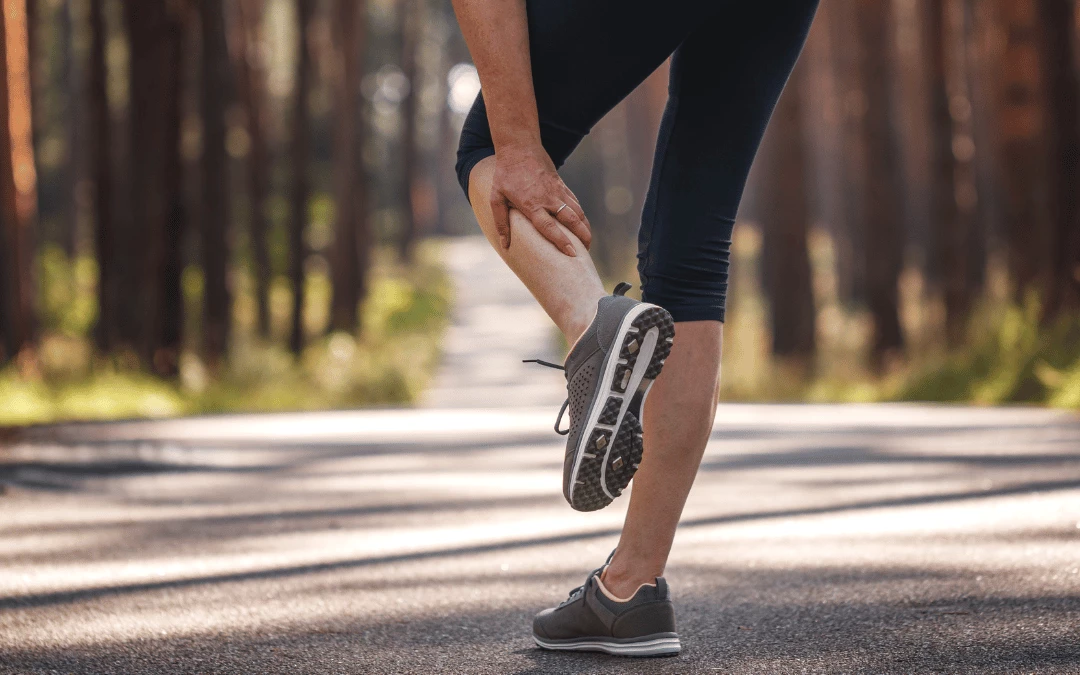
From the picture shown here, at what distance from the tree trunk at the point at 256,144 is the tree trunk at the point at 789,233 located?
1112 centimetres

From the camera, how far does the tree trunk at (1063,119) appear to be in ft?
42.8

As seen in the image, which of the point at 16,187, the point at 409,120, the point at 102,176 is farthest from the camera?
Answer: the point at 409,120

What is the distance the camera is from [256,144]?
84.6ft

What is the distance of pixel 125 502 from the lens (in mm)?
5664

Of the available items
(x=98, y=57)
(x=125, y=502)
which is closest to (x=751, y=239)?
(x=98, y=57)

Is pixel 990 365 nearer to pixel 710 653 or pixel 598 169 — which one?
pixel 710 653

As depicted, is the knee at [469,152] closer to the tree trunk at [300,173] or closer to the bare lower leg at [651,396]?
the bare lower leg at [651,396]

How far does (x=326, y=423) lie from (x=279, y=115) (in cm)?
3706

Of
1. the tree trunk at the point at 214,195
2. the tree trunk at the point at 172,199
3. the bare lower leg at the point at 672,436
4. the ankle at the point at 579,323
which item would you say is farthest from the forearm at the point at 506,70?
the tree trunk at the point at 214,195

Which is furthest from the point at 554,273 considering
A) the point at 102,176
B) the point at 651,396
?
the point at 102,176

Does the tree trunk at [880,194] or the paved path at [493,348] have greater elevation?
the tree trunk at [880,194]

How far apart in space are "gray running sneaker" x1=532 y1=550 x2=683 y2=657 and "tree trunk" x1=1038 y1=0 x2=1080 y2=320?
1107 centimetres

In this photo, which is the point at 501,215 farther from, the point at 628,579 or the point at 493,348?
the point at 493,348

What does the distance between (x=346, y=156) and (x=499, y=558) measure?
2311 cm
